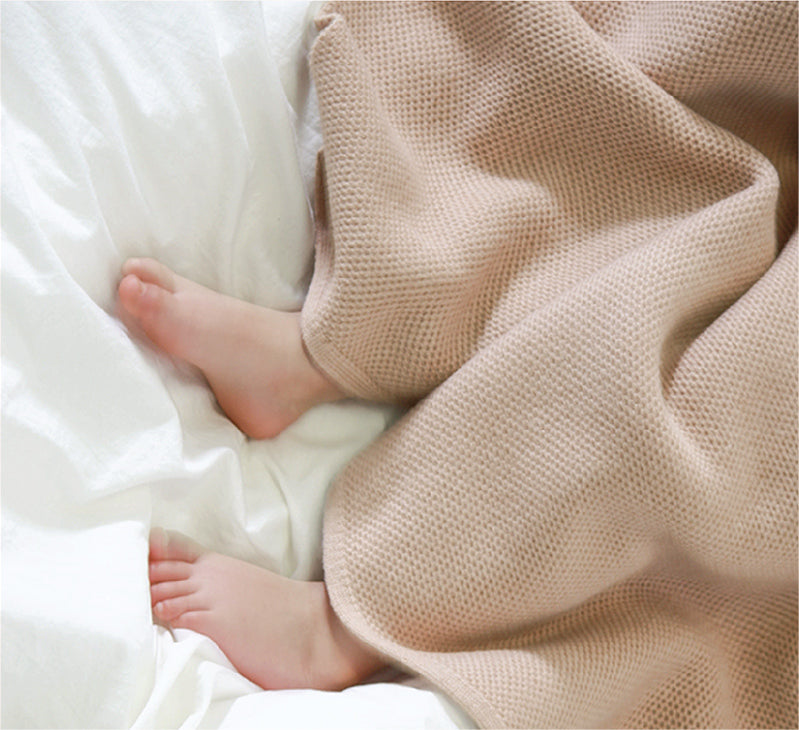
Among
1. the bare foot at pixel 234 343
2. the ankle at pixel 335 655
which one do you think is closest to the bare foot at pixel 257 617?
the ankle at pixel 335 655

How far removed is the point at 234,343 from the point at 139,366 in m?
0.10

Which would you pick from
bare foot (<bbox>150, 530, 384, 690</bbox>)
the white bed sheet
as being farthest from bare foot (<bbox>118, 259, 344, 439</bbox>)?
bare foot (<bbox>150, 530, 384, 690</bbox>)

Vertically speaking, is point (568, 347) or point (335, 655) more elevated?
point (568, 347)

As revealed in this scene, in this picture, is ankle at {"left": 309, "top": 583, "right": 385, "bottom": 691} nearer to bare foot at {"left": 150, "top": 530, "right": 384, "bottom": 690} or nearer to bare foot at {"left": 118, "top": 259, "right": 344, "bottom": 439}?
bare foot at {"left": 150, "top": 530, "right": 384, "bottom": 690}

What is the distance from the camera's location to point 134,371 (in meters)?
0.77

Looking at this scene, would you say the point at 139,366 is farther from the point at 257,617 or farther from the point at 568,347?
the point at 568,347

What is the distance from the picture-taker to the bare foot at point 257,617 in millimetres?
800

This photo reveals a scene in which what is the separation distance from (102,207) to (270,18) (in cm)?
25

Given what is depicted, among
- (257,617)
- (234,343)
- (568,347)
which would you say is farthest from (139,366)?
(568,347)

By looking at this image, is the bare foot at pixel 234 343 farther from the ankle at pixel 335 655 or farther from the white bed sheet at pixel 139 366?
the ankle at pixel 335 655

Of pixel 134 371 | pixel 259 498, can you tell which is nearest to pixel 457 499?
pixel 259 498

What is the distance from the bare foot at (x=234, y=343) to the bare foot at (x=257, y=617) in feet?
0.45

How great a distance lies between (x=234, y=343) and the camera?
2.77 ft

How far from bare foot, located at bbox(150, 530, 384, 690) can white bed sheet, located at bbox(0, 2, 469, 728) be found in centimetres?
2
